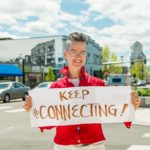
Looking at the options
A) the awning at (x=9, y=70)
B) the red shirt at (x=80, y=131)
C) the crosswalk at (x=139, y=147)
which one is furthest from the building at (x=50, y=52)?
the red shirt at (x=80, y=131)

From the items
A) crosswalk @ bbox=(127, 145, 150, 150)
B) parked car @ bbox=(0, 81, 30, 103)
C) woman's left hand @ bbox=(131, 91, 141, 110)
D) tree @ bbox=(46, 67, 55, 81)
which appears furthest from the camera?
tree @ bbox=(46, 67, 55, 81)

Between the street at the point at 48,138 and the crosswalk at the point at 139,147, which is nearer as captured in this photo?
the crosswalk at the point at 139,147

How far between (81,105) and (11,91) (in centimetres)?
2579

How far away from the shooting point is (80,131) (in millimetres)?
4020

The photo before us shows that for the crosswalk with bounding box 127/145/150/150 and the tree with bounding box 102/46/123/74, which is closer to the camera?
the crosswalk with bounding box 127/145/150/150

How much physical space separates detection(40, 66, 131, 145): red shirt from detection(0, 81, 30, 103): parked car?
25004 millimetres

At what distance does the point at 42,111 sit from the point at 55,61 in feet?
276

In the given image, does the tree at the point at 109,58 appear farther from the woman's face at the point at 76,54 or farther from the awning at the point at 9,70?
the woman's face at the point at 76,54

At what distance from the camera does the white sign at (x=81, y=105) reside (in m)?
4.20

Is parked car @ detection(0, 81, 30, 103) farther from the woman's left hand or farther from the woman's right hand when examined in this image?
the woman's left hand

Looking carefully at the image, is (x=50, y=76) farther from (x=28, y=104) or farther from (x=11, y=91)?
(x=28, y=104)

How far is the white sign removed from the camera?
165 inches

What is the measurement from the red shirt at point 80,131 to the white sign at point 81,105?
0.07m

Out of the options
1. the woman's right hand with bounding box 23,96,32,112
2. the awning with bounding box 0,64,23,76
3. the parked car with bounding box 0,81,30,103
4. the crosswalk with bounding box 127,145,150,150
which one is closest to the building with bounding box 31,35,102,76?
the awning with bounding box 0,64,23,76
